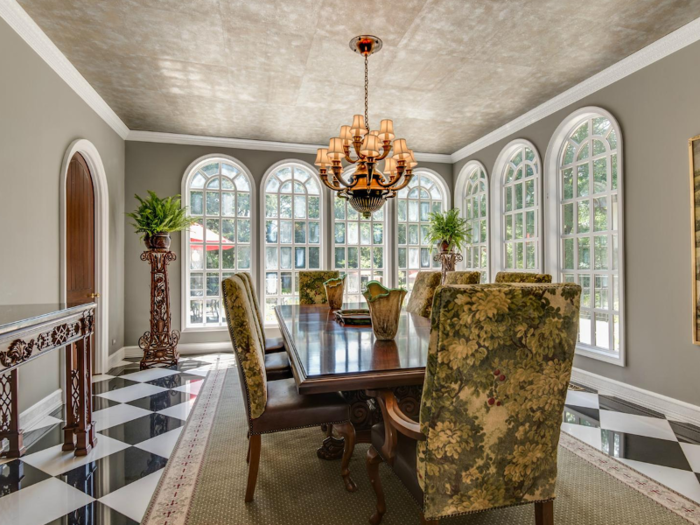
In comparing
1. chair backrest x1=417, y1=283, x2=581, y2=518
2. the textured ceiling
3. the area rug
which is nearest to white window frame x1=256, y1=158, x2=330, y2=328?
the textured ceiling

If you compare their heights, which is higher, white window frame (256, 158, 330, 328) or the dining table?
white window frame (256, 158, 330, 328)

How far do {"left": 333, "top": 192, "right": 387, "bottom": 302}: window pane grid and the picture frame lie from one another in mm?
3668

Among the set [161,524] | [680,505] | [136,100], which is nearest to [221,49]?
[136,100]

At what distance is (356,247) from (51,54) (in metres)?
3.94

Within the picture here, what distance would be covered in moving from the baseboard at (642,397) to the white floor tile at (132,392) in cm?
387

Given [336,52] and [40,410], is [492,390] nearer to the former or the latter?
[336,52]

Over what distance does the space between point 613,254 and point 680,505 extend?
7.51 feet

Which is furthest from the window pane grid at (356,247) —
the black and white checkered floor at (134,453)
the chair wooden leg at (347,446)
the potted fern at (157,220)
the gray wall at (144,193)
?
the chair wooden leg at (347,446)

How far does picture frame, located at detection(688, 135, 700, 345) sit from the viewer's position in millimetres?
2824

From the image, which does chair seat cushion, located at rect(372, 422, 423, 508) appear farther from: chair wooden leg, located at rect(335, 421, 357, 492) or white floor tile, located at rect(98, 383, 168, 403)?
white floor tile, located at rect(98, 383, 168, 403)

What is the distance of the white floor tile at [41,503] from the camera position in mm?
1766

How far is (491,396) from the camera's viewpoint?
4.03ft

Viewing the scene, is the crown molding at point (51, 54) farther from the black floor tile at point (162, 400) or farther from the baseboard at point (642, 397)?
the baseboard at point (642, 397)

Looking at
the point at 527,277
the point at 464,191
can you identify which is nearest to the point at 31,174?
the point at 527,277
